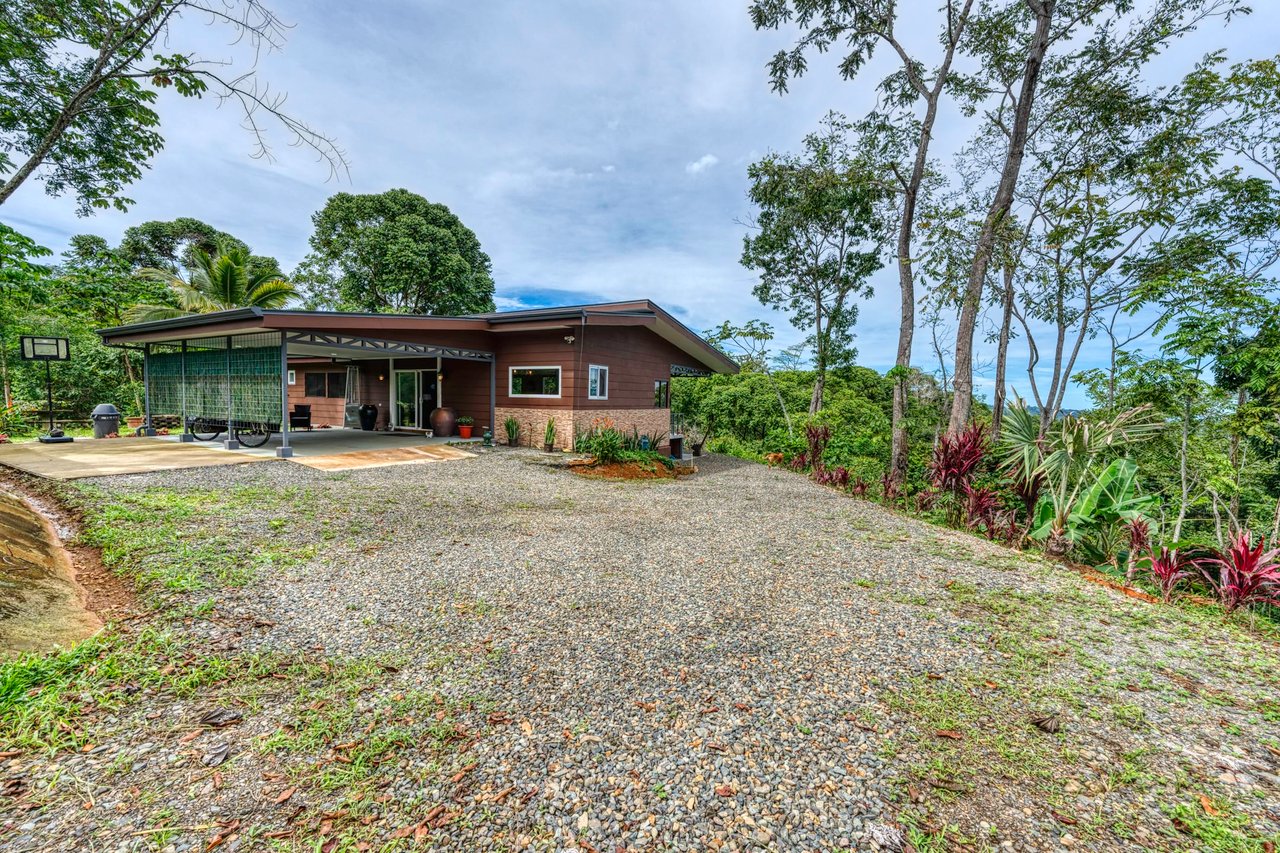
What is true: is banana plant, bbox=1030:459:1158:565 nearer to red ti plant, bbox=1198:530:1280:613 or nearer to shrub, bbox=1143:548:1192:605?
shrub, bbox=1143:548:1192:605

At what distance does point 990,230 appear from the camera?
7.66m

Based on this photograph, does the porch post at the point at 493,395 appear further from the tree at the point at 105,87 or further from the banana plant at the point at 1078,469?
the banana plant at the point at 1078,469

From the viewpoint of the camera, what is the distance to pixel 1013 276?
12359mm

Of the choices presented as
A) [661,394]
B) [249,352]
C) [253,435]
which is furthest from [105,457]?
[661,394]

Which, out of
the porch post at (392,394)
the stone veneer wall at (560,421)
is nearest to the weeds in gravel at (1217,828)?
the stone veneer wall at (560,421)

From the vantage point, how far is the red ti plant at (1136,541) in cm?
437

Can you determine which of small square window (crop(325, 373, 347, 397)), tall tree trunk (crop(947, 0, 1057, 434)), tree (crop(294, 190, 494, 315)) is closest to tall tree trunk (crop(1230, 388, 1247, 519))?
tall tree trunk (crop(947, 0, 1057, 434))

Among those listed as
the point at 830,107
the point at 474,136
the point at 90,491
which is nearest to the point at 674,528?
the point at 90,491

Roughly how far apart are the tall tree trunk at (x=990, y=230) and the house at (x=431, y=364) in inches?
248

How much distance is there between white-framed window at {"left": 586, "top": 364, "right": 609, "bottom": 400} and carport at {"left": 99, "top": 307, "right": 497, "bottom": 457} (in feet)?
8.52

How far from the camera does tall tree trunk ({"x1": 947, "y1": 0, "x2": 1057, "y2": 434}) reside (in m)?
7.52

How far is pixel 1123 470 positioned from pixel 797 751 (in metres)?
5.59

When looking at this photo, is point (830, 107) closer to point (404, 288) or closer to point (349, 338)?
point (349, 338)

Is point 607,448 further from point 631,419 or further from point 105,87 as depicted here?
point 105,87
